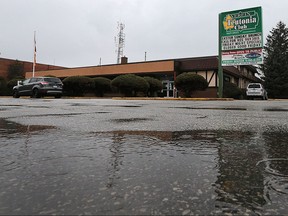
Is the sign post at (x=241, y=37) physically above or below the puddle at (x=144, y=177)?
above

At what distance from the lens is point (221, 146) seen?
2.53 metres

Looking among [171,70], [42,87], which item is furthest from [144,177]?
[171,70]

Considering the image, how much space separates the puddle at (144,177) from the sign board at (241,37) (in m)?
22.0

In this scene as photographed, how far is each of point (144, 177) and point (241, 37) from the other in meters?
23.6

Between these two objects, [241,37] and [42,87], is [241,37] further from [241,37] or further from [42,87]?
[42,87]

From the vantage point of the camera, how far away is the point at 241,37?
22844mm

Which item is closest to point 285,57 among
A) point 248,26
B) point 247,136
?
point 248,26

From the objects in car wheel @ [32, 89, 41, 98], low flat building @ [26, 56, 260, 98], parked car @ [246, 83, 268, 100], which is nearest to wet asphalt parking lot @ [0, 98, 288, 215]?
car wheel @ [32, 89, 41, 98]

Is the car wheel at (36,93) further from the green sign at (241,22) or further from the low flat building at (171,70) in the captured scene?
the low flat building at (171,70)

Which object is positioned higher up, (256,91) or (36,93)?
(256,91)

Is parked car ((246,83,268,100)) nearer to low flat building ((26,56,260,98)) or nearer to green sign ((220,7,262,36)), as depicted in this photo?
low flat building ((26,56,260,98))

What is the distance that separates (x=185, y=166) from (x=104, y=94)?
36907 mm

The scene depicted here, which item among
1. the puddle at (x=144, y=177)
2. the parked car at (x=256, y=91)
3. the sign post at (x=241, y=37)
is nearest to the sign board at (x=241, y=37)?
the sign post at (x=241, y=37)

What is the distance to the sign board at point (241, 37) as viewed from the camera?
73.2 ft
